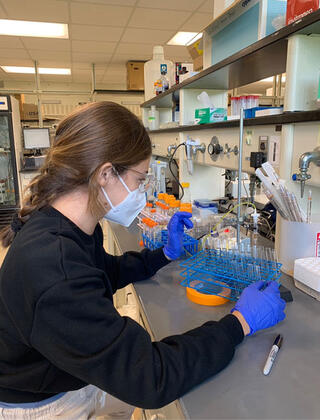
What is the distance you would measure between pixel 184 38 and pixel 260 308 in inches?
183

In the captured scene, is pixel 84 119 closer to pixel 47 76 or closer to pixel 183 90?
pixel 183 90

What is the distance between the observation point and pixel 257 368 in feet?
2.23

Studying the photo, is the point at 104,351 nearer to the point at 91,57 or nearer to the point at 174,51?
the point at 174,51

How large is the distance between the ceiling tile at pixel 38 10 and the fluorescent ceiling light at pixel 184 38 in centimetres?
152

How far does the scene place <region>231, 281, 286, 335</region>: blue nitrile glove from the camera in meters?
0.77

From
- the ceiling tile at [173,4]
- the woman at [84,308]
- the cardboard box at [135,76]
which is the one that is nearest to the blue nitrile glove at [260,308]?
the woman at [84,308]

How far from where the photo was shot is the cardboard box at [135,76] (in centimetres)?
521

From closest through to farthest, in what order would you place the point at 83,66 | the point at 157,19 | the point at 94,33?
the point at 157,19 < the point at 94,33 < the point at 83,66

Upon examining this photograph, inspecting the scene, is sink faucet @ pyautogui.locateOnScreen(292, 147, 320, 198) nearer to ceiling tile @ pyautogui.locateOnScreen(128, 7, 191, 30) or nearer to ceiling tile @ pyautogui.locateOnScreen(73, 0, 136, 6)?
ceiling tile @ pyautogui.locateOnScreen(73, 0, 136, 6)

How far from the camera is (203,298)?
947 mm

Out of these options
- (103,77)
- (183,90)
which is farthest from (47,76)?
(183,90)

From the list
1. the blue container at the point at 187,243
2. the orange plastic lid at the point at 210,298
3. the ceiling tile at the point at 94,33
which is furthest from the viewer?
the ceiling tile at the point at 94,33

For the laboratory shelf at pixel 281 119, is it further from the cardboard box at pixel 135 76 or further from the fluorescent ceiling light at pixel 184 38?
the cardboard box at pixel 135 76

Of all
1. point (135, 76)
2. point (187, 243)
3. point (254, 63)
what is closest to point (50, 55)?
point (135, 76)
